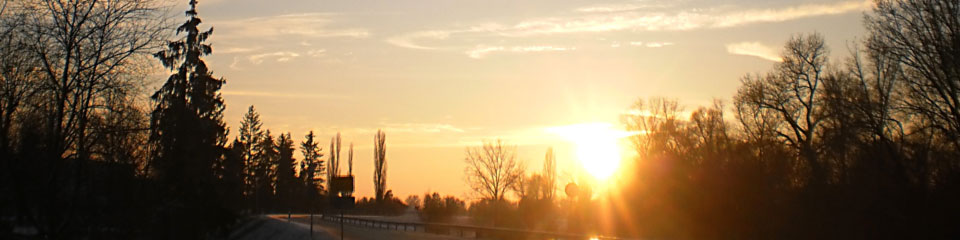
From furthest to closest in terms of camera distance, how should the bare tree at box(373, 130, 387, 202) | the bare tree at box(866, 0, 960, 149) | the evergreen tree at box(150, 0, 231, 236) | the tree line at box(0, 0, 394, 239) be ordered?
the bare tree at box(373, 130, 387, 202) < the bare tree at box(866, 0, 960, 149) < the evergreen tree at box(150, 0, 231, 236) < the tree line at box(0, 0, 394, 239)

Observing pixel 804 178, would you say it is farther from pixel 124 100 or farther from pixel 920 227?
pixel 124 100

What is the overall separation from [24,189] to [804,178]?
3109 centimetres

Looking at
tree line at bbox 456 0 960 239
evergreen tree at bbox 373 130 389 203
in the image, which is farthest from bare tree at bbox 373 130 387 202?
tree line at bbox 456 0 960 239

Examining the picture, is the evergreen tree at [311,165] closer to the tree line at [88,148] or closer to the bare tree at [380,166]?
the bare tree at [380,166]

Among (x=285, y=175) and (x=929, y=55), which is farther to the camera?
(x=285, y=175)

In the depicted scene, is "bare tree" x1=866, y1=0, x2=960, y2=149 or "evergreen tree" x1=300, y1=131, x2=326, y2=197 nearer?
"bare tree" x1=866, y1=0, x2=960, y2=149

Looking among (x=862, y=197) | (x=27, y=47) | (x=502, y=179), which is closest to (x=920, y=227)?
(x=862, y=197)

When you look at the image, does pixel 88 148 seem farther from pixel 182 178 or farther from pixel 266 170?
pixel 266 170

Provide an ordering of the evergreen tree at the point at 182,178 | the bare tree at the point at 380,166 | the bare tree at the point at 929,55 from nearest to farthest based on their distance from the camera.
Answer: the evergreen tree at the point at 182,178 < the bare tree at the point at 929,55 < the bare tree at the point at 380,166

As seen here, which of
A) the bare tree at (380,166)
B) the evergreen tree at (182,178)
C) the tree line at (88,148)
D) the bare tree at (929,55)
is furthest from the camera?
the bare tree at (380,166)

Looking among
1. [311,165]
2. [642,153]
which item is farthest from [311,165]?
[642,153]

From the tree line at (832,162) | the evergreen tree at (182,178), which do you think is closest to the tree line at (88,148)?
the evergreen tree at (182,178)

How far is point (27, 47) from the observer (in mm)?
17156

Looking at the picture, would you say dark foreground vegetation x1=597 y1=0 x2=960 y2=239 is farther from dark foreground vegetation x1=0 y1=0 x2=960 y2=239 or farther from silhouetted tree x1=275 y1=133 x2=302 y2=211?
silhouetted tree x1=275 y1=133 x2=302 y2=211
